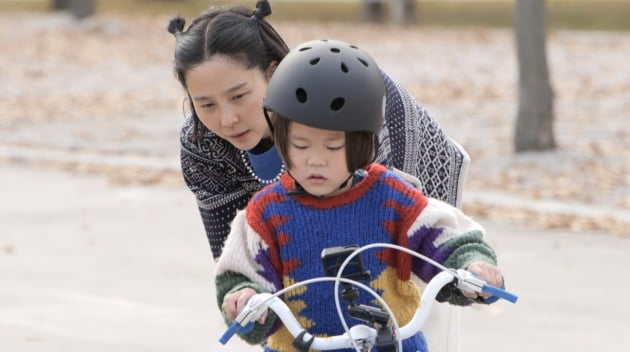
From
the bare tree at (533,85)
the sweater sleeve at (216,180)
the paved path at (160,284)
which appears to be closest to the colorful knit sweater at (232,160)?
the sweater sleeve at (216,180)

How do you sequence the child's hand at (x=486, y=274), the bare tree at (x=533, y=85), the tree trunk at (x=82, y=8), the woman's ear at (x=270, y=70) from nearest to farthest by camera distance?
1. the child's hand at (x=486, y=274)
2. the woman's ear at (x=270, y=70)
3. the bare tree at (x=533, y=85)
4. the tree trunk at (x=82, y=8)

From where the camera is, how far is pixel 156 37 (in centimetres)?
2586

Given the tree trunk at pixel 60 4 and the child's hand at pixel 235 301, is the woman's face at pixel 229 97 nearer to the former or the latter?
the child's hand at pixel 235 301

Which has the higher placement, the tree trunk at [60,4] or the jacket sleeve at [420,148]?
the jacket sleeve at [420,148]

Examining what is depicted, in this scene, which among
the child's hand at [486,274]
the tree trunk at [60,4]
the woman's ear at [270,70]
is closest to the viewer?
the child's hand at [486,274]

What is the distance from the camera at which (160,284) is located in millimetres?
7609

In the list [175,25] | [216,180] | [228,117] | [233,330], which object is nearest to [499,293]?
[233,330]

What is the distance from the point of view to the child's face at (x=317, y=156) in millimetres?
3086

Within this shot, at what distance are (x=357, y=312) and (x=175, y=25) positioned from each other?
1.51 meters

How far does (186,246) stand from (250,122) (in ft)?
16.0

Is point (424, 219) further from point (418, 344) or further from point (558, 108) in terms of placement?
point (558, 108)

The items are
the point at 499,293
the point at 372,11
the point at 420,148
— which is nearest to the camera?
the point at 499,293

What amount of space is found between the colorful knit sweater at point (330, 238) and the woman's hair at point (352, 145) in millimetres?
109

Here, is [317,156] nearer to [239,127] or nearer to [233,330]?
[233,330]
